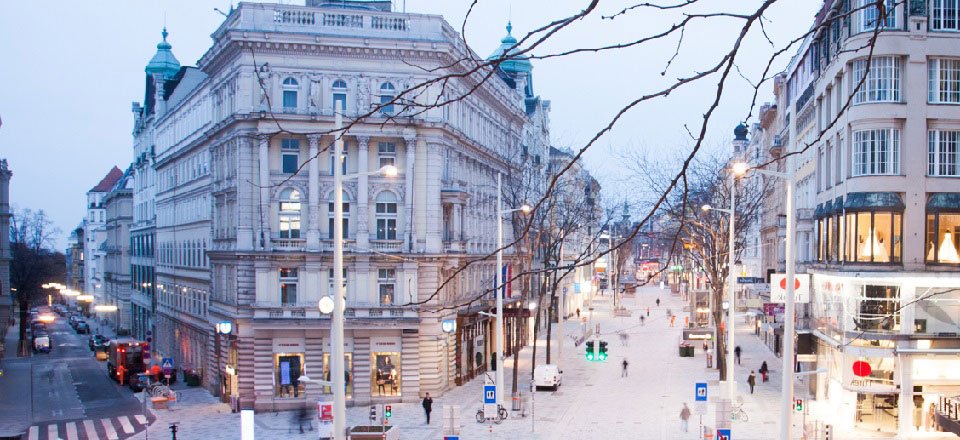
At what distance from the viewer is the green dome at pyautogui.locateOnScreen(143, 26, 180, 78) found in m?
91.1

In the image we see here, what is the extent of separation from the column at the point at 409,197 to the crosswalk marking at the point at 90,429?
15061 millimetres

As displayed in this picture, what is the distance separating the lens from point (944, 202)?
3369cm

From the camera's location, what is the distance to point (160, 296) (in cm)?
7394

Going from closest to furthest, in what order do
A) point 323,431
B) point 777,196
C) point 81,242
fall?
point 323,431, point 777,196, point 81,242

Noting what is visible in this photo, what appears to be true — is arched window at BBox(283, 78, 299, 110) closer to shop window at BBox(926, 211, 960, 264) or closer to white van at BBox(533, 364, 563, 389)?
white van at BBox(533, 364, 563, 389)

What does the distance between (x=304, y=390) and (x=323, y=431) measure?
51.4 feet

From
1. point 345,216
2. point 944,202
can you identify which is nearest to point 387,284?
point 345,216

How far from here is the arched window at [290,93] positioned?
144 ft

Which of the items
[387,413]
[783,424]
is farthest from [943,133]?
[387,413]

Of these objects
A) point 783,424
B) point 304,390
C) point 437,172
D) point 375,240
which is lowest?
point 304,390

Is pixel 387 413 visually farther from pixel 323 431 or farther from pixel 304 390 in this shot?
pixel 304 390

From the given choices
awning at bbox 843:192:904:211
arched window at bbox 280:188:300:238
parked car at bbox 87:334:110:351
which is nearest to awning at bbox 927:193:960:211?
awning at bbox 843:192:904:211

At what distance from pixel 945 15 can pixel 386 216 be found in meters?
24.0

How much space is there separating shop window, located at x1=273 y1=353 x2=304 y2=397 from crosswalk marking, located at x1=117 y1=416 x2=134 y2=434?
6.19 metres
